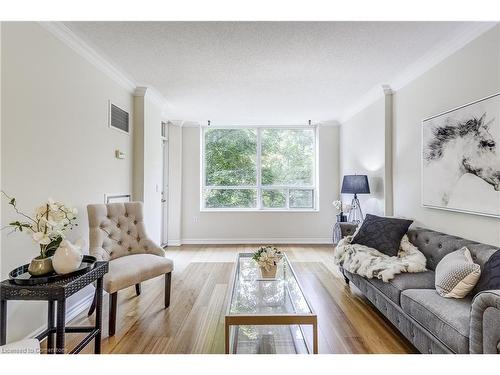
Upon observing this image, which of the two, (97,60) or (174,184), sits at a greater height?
(97,60)

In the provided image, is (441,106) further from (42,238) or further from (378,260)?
(42,238)

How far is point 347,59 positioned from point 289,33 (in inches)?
31.3

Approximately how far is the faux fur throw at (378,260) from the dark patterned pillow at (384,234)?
0.06 m

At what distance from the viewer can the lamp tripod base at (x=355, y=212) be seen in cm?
448

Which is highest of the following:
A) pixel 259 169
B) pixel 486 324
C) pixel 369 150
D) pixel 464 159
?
pixel 369 150

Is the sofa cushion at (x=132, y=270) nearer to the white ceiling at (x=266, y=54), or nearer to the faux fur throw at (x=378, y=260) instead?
the faux fur throw at (x=378, y=260)

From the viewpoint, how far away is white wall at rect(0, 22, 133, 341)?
72.7 inches

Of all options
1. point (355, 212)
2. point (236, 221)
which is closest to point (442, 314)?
point (355, 212)

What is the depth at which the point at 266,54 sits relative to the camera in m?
2.71

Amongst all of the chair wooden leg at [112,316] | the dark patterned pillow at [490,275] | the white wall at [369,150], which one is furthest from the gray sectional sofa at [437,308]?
the chair wooden leg at [112,316]

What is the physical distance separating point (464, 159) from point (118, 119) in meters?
3.55

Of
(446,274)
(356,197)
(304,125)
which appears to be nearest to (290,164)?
(304,125)

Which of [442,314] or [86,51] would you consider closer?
[442,314]

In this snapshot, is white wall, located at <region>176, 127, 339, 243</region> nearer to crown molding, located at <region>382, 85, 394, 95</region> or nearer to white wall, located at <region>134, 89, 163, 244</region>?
white wall, located at <region>134, 89, 163, 244</region>
